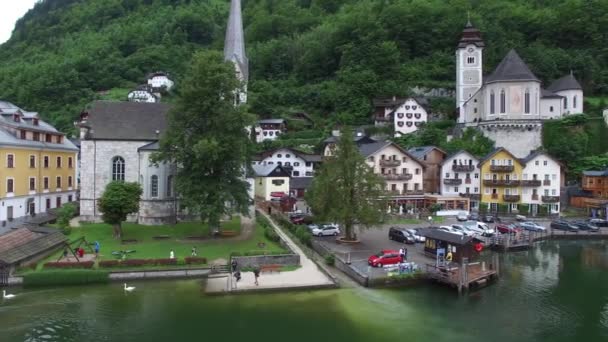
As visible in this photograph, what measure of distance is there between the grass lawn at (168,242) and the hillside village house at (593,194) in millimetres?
40977

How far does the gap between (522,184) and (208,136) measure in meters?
40.2

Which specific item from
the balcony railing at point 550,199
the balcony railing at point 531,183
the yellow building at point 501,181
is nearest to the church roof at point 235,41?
the yellow building at point 501,181

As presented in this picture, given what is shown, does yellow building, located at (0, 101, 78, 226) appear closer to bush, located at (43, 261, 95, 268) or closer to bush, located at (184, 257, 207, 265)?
bush, located at (43, 261, 95, 268)

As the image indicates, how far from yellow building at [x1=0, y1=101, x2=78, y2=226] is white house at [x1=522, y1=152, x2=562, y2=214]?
53607 millimetres

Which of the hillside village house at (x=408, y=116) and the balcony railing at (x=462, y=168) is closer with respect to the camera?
the balcony railing at (x=462, y=168)

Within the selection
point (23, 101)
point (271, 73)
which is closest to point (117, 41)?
point (23, 101)

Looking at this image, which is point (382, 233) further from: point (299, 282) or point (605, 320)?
point (605, 320)

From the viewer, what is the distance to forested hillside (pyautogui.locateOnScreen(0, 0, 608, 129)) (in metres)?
91.3

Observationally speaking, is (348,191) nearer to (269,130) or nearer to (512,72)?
(512,72)

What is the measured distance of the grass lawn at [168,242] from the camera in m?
30.7

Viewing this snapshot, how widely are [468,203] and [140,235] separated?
127 feet

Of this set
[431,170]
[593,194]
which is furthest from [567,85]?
[431,170]

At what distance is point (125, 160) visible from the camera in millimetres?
41938

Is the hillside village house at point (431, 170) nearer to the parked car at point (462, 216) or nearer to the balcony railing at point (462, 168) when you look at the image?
the balcony railing at point (462, 168)
